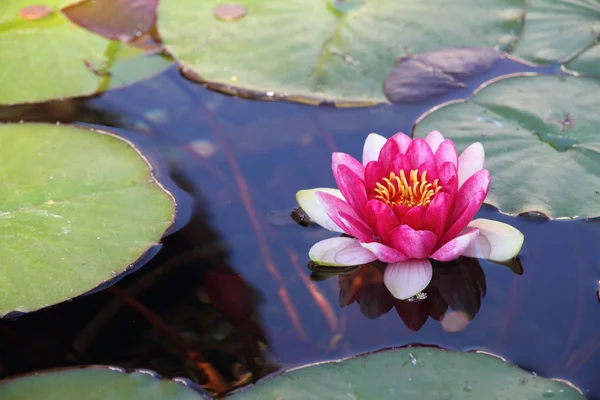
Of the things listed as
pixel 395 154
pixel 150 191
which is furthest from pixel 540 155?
pixel 150 191

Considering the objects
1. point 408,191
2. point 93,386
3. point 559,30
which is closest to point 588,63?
point 559,30

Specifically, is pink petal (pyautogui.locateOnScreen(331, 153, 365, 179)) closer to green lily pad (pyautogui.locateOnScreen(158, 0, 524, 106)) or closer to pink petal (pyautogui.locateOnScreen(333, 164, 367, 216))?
pink petal (pyautogui.locateOnScreen(333, 164, 367, 216))

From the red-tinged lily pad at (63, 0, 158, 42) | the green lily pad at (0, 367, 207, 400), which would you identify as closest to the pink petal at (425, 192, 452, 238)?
the green lily pad at (0, 367, 207, 400)

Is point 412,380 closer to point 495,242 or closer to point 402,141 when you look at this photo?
point 495,242

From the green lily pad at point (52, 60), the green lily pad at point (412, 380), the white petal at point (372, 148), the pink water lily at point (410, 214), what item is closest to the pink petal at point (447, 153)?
the pink water lily at point (410, 214)

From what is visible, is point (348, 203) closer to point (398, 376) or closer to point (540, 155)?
point (398, 376)

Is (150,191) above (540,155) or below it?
below

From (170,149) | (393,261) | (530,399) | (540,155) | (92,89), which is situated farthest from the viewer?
(92,89)

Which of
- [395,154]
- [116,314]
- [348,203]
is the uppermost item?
[395,154]
